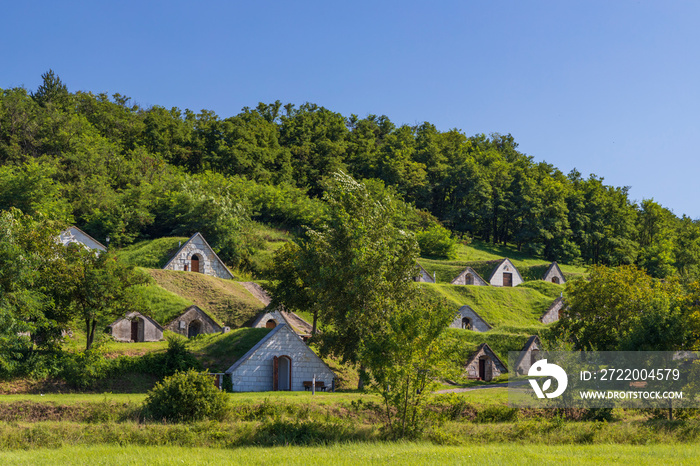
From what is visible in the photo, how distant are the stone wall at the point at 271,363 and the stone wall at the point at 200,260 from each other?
87.0 feet

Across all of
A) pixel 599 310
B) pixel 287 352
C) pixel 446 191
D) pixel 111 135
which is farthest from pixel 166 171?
pixel 599 310

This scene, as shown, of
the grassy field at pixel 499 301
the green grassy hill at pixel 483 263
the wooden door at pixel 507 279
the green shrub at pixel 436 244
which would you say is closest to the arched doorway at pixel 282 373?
the grassy field at pixel 499 301

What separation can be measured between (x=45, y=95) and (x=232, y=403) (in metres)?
81.5

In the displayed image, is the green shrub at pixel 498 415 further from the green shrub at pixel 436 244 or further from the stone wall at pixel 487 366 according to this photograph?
the green shrub at pixel 436 244

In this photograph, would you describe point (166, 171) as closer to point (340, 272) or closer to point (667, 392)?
point (340, 272)

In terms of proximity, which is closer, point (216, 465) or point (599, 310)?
point (216, 465)

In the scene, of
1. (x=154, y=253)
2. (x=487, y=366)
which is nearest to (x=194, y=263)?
(x=154, y=253)

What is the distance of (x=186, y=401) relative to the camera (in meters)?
24.4

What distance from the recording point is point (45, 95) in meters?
93.2

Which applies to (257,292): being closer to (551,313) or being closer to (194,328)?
(194,328)

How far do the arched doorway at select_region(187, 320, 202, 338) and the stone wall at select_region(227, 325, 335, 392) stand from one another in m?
12.5

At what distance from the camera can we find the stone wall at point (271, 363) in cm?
3347

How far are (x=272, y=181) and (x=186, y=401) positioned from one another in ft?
231

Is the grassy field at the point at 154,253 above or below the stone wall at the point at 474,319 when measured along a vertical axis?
above
